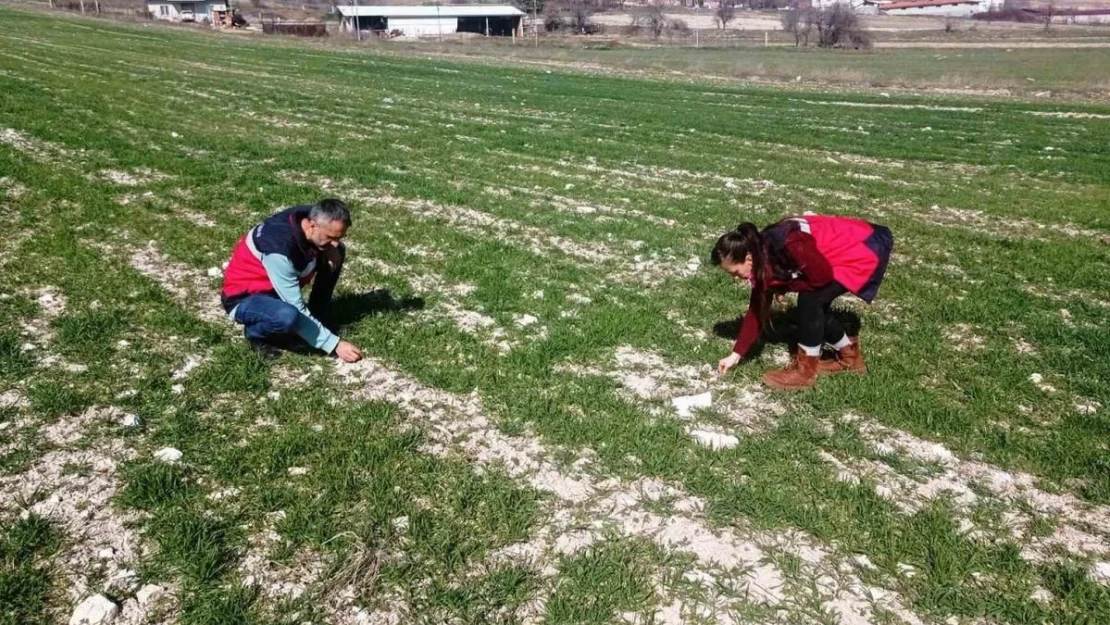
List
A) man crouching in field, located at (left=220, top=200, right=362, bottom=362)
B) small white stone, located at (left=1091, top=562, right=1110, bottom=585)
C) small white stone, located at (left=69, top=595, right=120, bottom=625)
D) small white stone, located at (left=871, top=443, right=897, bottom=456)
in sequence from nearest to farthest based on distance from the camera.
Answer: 1. small white stone, located at (left=69, top=595, right=120, bottom=625)
2. small white stone, located at (left=1091, top=562, right=1110, bottom=585)
3. small white stone, located at (left=871, top=443, right=897, bottom=456)
4. man crouching in field, located at (left=220, top=200, right=362, bottom=362)

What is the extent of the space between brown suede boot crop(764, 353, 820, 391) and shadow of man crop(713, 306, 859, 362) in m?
0.43

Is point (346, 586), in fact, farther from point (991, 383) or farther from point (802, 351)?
point (991, 383)

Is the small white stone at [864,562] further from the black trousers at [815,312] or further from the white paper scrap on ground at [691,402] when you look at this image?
the black trousers at [815,312]

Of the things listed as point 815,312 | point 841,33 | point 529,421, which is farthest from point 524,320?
point 841,33

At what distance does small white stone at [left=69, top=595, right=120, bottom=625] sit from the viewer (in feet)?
11.0

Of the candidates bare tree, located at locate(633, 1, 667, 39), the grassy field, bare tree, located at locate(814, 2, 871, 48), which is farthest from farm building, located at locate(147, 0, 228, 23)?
the grassy field

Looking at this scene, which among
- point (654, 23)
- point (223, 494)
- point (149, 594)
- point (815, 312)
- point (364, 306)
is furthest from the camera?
point (654, 23)

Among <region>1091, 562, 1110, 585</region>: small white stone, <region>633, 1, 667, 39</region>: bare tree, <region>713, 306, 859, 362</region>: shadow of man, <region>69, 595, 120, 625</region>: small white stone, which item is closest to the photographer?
<region>69, 595, 120, 625</region>: small white stone

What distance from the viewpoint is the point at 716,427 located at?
5.22m

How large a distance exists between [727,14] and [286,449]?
11155 cm

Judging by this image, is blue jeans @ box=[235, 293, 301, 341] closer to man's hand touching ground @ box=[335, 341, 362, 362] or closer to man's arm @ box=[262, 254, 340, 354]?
man's arm @ box=[262, 254, 340, 354]

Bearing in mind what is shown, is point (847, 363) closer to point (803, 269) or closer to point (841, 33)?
point (803, 269)

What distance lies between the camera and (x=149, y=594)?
11.6 ft

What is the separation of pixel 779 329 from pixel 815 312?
1335 mm
